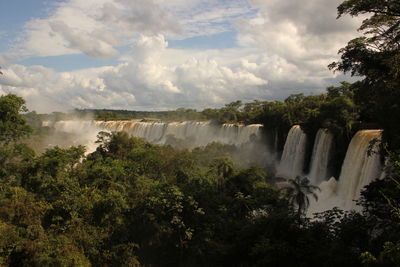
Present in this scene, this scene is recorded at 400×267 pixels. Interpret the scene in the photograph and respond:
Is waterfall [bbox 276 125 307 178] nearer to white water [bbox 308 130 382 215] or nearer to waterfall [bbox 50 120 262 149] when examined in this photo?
white water [bbox 308 130 382 215]

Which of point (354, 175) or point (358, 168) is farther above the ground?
point (358, 168)

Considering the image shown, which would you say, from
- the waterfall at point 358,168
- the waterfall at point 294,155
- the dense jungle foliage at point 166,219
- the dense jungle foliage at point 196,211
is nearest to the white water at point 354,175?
the waterfall at point 358,168

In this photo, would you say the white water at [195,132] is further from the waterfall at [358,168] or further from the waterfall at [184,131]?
the waterfall at [358,168]

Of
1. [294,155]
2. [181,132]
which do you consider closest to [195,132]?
[181,132]

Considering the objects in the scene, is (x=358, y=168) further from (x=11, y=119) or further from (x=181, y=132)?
(x=181, y=132)

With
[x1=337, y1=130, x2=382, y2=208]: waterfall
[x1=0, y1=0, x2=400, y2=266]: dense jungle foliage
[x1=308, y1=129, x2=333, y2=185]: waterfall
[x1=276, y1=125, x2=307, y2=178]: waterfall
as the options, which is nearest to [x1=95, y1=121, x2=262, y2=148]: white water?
[x1=276, y1=125, x2=307, y2=178]: waterfall

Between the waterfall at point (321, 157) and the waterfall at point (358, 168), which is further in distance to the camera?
the waterfall at point (321, 157)

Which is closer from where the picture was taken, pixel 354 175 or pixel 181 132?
pixel 354 175
